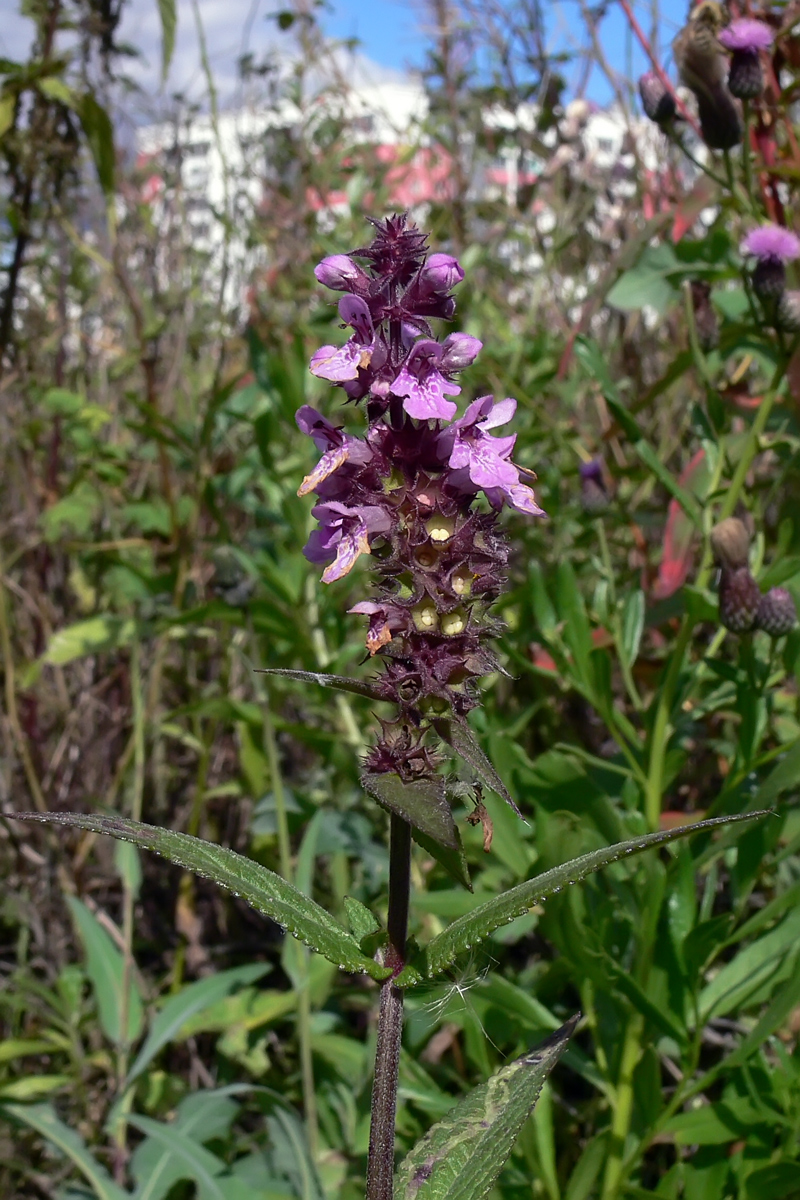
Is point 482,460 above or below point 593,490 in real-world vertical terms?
below

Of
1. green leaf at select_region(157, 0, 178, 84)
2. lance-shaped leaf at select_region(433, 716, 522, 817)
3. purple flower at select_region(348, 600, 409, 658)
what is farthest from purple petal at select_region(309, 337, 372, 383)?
green leaf at select_region(157, 0, 178, 84)

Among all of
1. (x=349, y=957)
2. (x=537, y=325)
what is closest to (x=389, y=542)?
(x=349, y=957)

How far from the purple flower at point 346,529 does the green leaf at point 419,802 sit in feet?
0.61

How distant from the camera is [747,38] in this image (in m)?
1.75

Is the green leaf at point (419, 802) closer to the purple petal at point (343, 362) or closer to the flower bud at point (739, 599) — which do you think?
the purple petal at point (343, 362)

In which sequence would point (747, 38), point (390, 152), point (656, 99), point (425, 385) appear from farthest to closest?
point (390, 152) → point (656, 99) → point (747, 38) → point (425, 385)

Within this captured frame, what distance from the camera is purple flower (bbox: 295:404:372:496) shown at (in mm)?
963

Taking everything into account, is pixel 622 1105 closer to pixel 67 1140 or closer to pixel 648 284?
pixel 67 1140

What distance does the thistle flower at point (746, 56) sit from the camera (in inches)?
68.4

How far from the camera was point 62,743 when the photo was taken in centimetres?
244

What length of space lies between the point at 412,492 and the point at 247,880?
1.29 ft

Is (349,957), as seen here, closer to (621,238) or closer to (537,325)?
(537,325)

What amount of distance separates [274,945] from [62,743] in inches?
28.0

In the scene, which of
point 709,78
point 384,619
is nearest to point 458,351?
point 384,619
